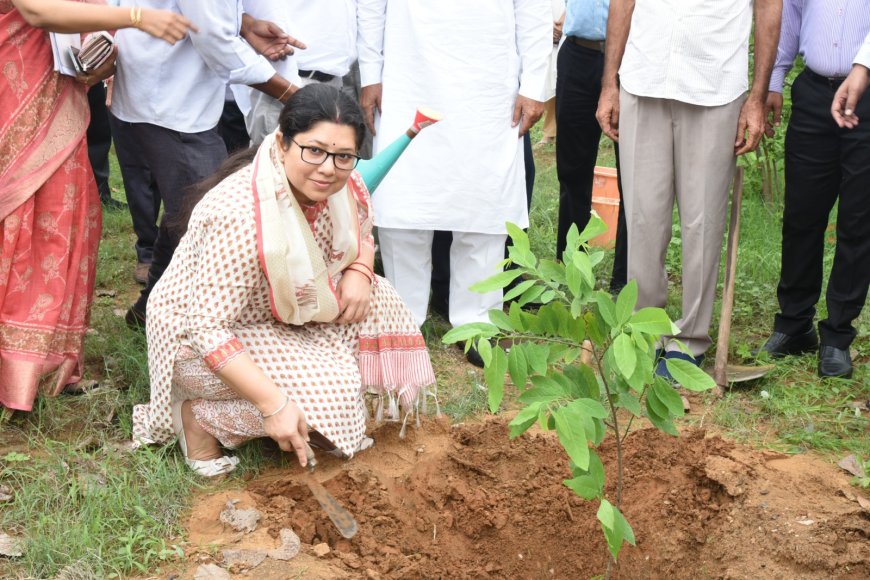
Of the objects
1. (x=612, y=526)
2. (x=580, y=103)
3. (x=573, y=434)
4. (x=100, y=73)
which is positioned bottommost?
(x=612, y=526)

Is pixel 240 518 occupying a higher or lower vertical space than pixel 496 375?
lower

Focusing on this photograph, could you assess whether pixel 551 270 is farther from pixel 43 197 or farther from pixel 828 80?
pixel 828 80

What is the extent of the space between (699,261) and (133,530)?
241cm

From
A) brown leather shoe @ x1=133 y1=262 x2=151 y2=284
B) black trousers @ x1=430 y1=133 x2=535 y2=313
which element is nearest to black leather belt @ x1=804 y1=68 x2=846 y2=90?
black trousers @ x1=430 y1=133 x2=535 y2=313

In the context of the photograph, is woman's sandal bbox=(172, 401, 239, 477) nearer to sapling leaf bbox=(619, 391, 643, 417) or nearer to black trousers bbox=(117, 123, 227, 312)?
black trousers bbox=(117, 123, 227, 312)

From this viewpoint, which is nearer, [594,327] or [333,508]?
[594,327]

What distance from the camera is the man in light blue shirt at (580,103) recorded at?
4660 millimetres

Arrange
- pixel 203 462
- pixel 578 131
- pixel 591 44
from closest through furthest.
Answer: pixel 203 462, pixel 591 44, pixel 578 131

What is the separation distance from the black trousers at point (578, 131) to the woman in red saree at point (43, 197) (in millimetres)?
2084

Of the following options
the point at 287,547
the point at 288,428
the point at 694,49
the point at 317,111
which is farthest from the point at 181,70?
the point at 694,49

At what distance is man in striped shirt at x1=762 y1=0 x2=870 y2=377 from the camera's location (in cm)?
384

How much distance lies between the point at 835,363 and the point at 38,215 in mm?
3182

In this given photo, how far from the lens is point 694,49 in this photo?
12.4ft

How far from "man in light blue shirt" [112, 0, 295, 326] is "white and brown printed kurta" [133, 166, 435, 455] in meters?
0.54
